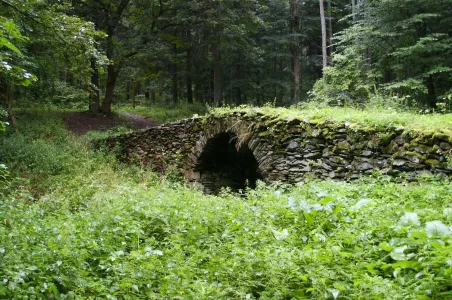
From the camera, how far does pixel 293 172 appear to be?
22.5ft

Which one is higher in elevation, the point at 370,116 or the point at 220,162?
the point at 370,116

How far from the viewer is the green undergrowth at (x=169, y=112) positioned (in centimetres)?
2075

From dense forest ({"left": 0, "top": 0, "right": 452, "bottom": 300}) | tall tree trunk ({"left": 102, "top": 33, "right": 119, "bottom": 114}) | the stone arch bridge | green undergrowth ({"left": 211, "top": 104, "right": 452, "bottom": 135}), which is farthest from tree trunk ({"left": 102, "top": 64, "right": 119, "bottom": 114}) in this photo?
green undergrowth ({"left": 211, "top": 104, "right": 452, "bottom": 135})

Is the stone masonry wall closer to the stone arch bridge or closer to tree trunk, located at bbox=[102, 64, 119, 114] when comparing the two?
the stone arch bridge

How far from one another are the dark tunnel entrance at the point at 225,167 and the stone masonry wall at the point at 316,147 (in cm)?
29

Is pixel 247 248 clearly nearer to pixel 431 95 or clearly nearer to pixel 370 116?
pixel 370 116

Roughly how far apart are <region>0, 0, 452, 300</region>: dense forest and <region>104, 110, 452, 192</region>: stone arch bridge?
31mm

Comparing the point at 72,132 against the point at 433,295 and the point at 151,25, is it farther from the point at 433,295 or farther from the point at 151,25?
the point at 433,295

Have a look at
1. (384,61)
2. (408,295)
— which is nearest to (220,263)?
(408,295)

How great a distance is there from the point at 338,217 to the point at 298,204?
25.0 inches

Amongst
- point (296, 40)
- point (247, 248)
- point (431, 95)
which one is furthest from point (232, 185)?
point (296, 40)

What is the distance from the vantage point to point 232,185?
10.3 meters

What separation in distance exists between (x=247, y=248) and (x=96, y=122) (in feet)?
54.4

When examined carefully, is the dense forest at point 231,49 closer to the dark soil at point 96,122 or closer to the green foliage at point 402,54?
the green foliage at point 402,54
